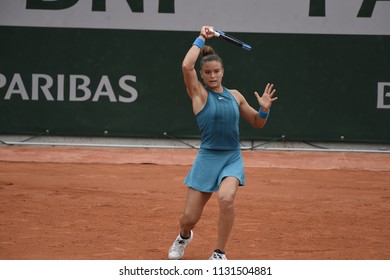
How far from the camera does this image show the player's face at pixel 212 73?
632 centimetres

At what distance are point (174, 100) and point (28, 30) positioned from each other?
2732mm

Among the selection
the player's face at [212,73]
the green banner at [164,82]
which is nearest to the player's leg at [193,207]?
the player's face at [212,73]

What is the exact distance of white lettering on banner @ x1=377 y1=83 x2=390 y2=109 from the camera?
535 inches

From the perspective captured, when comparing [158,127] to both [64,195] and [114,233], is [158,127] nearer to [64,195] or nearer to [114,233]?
[64,195]

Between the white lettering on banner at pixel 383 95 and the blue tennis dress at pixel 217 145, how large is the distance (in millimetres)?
7648

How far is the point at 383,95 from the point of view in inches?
535

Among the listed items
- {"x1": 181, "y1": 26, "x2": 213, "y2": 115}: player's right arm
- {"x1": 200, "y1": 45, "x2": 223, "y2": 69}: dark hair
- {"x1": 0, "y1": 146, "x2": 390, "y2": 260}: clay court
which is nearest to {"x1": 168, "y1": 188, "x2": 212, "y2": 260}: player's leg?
{"x1": 0, "y1": 146, "x2": 390, "y2": 260}: clay court

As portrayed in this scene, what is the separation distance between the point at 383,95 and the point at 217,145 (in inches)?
308

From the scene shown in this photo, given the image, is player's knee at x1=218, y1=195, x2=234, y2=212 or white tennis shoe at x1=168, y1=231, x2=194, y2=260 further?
white tennis shoe at x1=168, y1=231, x2=194, y2=260

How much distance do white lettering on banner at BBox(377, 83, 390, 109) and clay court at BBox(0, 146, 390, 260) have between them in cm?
85

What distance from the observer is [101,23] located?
13.6m

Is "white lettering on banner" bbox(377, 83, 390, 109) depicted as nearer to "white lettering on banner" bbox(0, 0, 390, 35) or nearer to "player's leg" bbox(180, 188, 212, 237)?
"white lettering on banner" bbox(0, 0, 390, 35)

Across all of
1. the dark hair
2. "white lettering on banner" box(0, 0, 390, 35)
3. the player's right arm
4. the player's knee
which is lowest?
the player's knee

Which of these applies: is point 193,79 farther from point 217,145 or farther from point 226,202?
point 226,202
